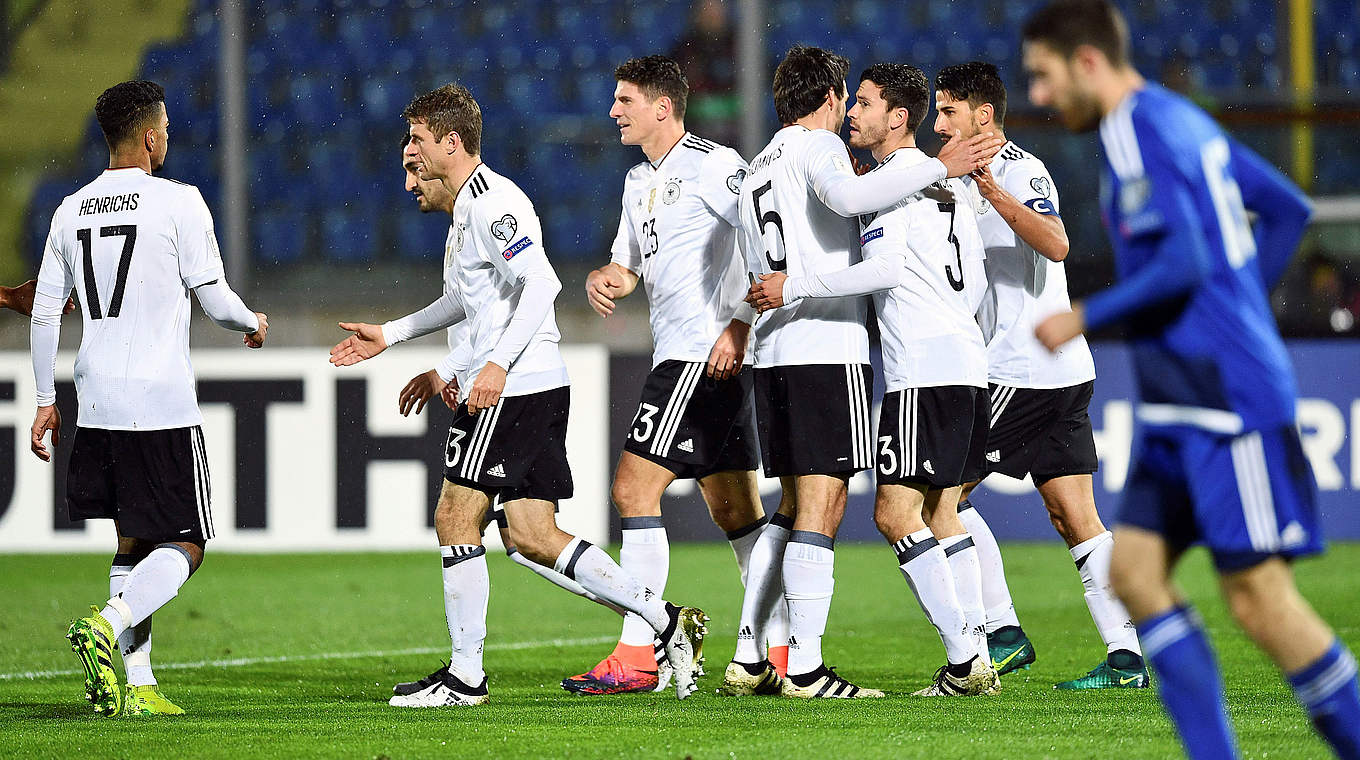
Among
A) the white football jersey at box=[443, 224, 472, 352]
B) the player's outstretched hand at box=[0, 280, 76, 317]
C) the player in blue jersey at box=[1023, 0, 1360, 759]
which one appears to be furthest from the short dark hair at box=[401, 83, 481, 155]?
the player in blue jersey at box=[1023, 0, 1360, 759]

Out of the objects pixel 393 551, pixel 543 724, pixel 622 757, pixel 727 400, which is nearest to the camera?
pixel 622 757

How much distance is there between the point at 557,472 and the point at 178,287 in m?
1.28

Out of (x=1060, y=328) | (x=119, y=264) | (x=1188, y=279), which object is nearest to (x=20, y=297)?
(x=119, y=264)

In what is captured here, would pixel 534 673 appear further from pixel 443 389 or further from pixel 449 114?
pixel 449 114

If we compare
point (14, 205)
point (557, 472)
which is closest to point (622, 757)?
point (557, 472)

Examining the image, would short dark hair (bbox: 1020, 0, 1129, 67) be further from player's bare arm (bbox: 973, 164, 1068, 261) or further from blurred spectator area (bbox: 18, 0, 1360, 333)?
blurred spectator area (bbox: 18, 0, 1360, 333)

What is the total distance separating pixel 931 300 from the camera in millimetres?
5043

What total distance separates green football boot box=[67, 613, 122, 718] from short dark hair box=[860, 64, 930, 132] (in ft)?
9.12

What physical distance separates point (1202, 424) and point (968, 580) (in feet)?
7.67

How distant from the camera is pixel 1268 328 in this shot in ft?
9.81

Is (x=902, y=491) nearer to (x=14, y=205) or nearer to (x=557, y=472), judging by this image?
(x=557, y=472)

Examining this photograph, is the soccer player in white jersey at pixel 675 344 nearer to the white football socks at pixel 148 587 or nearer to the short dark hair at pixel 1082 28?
the white football socks at pixel 148 587

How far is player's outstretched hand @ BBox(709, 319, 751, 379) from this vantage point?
5129 mm

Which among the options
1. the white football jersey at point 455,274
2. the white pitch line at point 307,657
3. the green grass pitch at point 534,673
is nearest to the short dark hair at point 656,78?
the white football jersey at point 455,274
